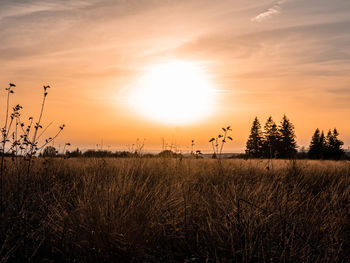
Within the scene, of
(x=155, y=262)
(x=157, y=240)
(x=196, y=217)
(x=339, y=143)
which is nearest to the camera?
(x=155, y=262)

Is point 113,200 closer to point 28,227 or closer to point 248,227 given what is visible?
point 28,227

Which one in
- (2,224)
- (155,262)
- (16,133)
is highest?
(16,133)

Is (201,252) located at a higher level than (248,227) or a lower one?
lower

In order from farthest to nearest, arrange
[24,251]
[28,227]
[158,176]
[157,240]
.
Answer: [158,176] → [28,227] → [157,240] → [24,251]

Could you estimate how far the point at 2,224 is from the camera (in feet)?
10.2

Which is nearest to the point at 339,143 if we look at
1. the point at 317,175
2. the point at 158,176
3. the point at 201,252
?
the point at 317,175

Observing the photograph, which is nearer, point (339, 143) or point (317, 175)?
point (317, 175)

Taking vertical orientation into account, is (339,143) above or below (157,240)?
above

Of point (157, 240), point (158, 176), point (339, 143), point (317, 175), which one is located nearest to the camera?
point (157, 240)

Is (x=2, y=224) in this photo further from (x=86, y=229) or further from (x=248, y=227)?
(x=248, y=227)

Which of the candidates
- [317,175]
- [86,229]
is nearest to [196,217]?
[86,229]

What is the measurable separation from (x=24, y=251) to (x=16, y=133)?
79.0 inches

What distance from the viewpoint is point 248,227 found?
2.76 metres

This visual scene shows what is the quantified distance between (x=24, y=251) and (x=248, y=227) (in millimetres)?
2202
